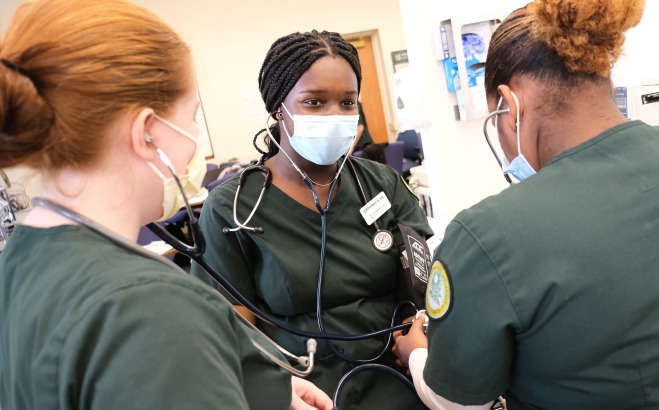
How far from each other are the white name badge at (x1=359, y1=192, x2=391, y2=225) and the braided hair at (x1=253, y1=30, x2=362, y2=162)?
0.33 m

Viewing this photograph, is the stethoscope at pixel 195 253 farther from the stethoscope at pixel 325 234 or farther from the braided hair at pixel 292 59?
the braided hair at pixel 292 59

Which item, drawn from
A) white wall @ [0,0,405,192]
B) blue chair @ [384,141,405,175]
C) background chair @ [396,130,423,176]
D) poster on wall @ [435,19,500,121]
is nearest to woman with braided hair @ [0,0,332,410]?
poster on wall @ [435,19,500,121]

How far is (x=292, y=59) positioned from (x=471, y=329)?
762 millimetres

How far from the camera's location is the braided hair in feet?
3.74

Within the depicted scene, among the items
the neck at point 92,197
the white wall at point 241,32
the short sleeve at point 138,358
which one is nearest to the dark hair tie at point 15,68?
the neck at point 92,197

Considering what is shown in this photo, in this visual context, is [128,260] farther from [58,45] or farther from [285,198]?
[285,198]

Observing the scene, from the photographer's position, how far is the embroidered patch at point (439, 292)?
738 mm

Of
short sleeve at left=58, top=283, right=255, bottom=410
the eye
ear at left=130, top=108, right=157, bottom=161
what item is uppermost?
ear at left=130, top=108, right=157, bottom=161

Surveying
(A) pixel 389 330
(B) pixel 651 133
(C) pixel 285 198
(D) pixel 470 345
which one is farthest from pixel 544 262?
(C) pixel 285 198

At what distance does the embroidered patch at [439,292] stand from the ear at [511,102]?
1.03 feet

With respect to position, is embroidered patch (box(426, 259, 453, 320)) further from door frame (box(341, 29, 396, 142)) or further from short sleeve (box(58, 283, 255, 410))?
door frame (box(341, 29, 396, 142))

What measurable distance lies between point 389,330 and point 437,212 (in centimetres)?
111

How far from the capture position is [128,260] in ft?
1.72

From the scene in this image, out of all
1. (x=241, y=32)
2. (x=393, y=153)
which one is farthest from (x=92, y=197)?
(x=241, y=32)
